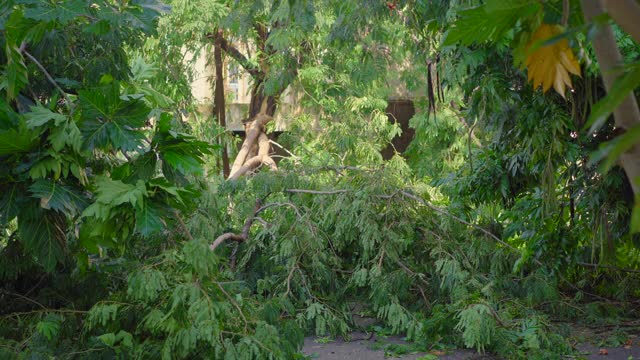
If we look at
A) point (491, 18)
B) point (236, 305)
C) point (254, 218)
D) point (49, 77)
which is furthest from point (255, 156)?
point (491, 18)

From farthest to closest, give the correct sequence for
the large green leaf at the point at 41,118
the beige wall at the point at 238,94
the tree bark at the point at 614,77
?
the beige wall at the point at 238,94
the large green leaf at the point at 41,118
the tree bark at the point at 614,77

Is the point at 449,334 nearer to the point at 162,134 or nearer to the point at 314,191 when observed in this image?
the point at 314,191

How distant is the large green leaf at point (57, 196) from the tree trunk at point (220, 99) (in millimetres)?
10198

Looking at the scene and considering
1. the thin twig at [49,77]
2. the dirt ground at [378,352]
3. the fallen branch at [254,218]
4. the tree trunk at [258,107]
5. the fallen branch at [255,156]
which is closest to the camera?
the thin twig at [49,77]

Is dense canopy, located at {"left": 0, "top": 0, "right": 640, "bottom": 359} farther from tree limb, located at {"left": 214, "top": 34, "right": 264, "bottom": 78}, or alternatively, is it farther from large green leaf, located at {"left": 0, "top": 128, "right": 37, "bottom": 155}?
tree limb, located at {"left": 214, "top": 34, "right": 264, "bottom": 78}

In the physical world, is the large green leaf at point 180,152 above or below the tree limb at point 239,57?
below

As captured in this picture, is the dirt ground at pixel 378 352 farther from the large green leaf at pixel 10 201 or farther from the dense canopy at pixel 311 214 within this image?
the large green leaf at pixel 10 201

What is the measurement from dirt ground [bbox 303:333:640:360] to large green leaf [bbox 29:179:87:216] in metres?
2.97

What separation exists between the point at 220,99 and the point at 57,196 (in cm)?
1165

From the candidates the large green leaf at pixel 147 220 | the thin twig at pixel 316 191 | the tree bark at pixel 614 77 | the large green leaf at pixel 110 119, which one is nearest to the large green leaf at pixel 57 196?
the large green leaf at pixel 110 119

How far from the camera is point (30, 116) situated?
365 centimetres

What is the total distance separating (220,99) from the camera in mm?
15102

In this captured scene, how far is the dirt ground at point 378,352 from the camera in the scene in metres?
6.05

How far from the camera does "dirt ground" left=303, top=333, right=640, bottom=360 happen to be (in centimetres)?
605
